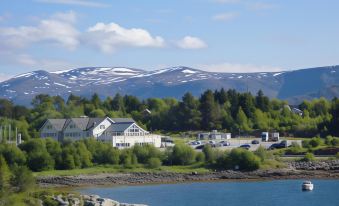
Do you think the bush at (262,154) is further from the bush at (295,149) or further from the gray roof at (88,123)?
the gray roof at (88,123)

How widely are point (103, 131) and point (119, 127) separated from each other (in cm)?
119

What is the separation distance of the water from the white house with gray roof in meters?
14.0

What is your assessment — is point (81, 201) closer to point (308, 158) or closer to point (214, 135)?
point (308, 158)

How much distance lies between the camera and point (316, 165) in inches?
1891

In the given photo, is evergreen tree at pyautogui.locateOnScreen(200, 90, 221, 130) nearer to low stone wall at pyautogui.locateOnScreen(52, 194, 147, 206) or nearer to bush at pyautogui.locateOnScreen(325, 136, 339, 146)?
bush at pyautogui.locateOnScreen(325, 136, 339, 146)

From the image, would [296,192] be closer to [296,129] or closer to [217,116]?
[296,129]

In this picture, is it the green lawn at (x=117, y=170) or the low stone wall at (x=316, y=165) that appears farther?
the low stone wall at (x=316, y=165)

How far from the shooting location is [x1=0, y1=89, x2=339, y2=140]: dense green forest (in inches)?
2677

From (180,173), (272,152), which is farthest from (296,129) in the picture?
(180,173)

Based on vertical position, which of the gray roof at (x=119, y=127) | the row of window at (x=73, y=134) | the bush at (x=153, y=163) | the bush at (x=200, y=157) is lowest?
the bush at (x=153, y=163)

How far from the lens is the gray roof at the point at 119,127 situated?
190ft

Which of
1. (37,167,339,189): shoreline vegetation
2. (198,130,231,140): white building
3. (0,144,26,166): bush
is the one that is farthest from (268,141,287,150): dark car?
(0,144,26,166): bush

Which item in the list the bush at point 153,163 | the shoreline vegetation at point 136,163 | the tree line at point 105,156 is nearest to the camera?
the shoreline vegetation at point 136,163

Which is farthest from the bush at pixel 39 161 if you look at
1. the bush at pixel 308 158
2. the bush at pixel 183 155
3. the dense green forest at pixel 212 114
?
the dense green forest at pixel 212 114
